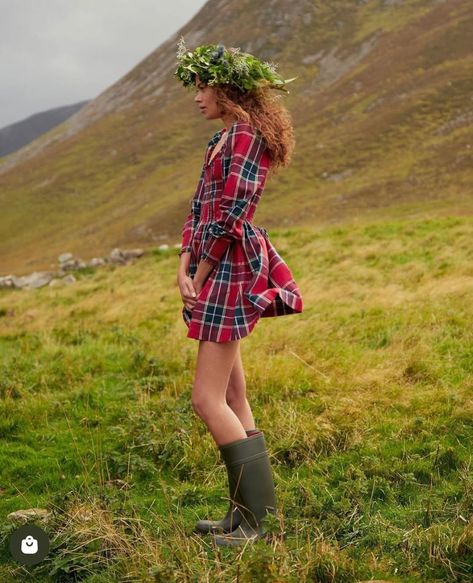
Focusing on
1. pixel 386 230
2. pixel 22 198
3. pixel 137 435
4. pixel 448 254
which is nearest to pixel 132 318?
pixel 137 435

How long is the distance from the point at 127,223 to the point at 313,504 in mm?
41032

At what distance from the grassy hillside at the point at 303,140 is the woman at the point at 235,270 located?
21106 millimetres

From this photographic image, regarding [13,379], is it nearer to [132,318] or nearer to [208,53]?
[132,318]

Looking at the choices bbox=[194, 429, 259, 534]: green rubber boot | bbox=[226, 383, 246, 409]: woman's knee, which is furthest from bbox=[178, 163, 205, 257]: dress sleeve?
bbox=[194, 429, 259, 534]: green rubber boot

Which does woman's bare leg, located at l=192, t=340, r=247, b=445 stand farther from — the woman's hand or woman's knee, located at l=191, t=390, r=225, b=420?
the woman's hand

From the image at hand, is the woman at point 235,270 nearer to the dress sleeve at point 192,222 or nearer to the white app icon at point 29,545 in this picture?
the dress sleeve at point 192,222

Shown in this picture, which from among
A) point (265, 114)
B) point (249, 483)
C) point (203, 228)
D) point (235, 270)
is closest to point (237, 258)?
point (235, 270)

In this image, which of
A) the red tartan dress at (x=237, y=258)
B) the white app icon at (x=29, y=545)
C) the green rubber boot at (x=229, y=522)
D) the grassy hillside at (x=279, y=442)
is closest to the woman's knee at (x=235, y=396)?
the green rubber boot at (x=229, y=522)

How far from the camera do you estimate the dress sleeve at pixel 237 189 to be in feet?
11.3

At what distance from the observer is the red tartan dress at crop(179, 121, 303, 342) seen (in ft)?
11.4

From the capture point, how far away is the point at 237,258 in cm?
357

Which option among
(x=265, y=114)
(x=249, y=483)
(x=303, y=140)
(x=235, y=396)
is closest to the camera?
(x=249, y=483)

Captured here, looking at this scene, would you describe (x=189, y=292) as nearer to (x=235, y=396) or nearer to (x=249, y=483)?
(x=235, y=396)

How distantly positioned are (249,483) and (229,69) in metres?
2.28
